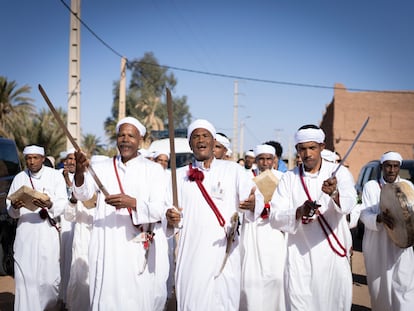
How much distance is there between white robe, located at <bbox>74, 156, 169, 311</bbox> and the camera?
4.38m

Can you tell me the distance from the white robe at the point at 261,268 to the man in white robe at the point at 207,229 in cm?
163

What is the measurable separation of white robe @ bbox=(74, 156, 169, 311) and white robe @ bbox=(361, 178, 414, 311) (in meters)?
2.42

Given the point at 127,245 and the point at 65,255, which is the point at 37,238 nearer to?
the point at 65,255

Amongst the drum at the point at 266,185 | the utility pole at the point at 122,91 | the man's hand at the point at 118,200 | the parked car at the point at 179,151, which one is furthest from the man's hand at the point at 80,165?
the utility pole at the point at 122,91

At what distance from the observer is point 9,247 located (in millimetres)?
8805

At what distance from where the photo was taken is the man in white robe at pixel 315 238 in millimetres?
4434

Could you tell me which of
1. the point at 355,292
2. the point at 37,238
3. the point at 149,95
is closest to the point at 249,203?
the point at 37,238

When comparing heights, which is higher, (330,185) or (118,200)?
(330,185)

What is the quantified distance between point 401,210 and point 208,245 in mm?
2079

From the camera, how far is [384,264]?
5527 mm

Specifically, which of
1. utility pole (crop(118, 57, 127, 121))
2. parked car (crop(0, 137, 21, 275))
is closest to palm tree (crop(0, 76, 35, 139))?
utility pole (crop(118, 57, 127, 121))

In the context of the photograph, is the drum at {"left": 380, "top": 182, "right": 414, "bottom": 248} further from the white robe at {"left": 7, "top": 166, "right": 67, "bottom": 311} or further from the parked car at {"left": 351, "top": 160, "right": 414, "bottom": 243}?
the parked car at {"left": 351, "top": 160, "right": 414, "bottom": 243}

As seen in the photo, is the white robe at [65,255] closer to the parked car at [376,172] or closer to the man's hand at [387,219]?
the man's hand at [387,219]

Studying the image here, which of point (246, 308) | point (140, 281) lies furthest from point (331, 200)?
point (246, 308)
